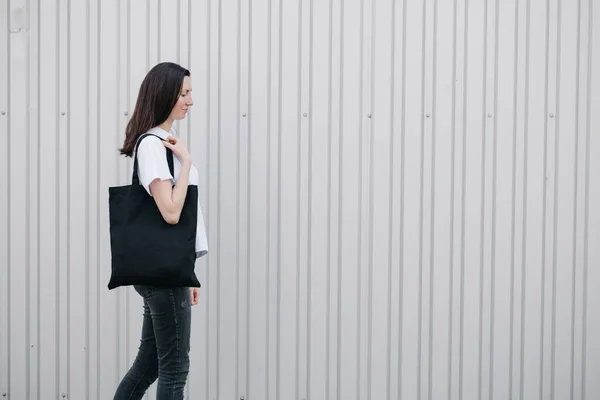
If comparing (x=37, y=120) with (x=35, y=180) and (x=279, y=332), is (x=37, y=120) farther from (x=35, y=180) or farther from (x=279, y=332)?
(x=279, y=332)

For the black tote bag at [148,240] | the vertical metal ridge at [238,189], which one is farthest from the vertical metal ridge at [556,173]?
the black tote bag at [148,240]

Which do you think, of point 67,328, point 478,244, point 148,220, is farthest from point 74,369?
point 478,244

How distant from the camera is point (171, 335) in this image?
264 centimetres

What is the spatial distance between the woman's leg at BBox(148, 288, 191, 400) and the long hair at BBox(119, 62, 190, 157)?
59cm

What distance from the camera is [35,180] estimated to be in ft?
11.1

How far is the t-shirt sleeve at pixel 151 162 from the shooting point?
2.54m

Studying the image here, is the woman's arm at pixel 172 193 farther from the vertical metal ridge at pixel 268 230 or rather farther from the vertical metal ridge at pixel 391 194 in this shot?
the vertical metal ridge at pixel 391 194

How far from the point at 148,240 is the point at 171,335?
1.24 ft

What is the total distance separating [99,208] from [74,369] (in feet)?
2.63

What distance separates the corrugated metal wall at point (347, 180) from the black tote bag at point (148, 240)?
70 cm

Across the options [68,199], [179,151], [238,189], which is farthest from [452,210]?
[68,199]

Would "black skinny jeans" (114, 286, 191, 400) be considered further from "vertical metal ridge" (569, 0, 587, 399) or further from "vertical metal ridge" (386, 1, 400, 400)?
"vertical metal ridge" (569, 0, 587, 399)

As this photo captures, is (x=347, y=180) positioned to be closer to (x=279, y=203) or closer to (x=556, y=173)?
(x=279, y=203)

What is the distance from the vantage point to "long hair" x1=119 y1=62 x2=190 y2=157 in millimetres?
2684
